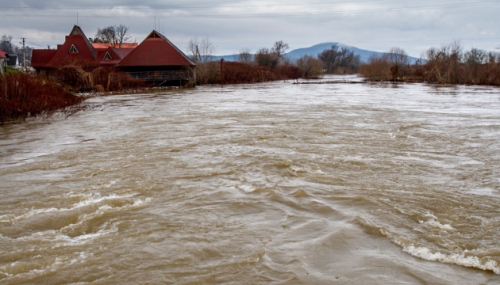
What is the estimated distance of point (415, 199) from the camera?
6.99 m

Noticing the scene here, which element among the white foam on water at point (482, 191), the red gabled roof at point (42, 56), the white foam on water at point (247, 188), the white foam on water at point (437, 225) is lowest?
the white foam on water at point (437, 225)

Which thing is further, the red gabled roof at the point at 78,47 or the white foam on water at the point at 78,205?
the red gabled roof at the point at 78,47

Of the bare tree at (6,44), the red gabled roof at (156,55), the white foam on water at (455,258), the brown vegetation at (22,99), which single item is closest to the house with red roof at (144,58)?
the red gabled roof at (156,55)

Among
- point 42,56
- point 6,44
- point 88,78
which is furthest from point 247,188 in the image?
point 6,44

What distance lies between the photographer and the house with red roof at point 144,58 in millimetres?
49125

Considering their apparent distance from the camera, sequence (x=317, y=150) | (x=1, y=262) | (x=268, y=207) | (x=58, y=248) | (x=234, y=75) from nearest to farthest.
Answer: (x=1, y=262) → (x=58, y=248) → (x=268, y=207) → (x=317, y=150) → (x=234, y=75)

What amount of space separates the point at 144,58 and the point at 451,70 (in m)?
34.4

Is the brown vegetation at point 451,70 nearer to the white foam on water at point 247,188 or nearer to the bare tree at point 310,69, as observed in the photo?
the bare tree at point 310,69

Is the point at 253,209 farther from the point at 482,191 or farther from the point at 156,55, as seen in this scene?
the point at 156,55

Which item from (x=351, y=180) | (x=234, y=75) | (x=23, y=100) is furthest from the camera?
(x=234, y=75)

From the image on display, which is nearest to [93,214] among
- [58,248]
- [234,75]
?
[58,248]

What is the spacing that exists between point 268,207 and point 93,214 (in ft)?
8.27

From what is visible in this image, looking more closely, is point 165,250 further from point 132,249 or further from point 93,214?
point 93,214

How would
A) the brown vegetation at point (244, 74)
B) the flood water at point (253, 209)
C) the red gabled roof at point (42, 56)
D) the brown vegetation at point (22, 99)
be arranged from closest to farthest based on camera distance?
the flood water at point (253, 209) → the brown vegetation at point (22, 99) → the red gabled roof at point (42, 56) → the brown vegetation at point (244, 74)
